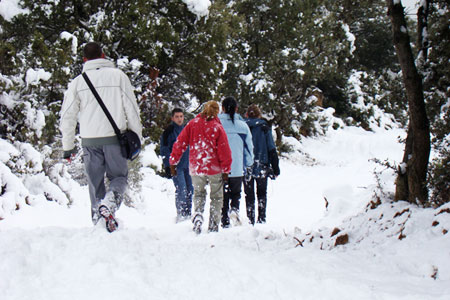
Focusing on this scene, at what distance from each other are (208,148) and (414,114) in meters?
2.43

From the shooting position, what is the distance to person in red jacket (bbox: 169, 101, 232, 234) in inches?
200

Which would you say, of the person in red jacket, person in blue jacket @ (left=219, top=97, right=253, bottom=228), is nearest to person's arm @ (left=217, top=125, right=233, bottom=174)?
the person in red jacket

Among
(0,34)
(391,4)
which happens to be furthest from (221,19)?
(391,4)

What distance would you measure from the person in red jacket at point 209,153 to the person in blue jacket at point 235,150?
0.59 meters

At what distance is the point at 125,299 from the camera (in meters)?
2.63

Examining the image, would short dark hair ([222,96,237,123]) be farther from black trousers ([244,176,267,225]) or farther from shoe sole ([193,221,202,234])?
shoe sole ([193,221,202,234])

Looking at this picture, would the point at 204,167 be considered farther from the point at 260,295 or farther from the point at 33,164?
the point at 33,164

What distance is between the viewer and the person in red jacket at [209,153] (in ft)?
16.7

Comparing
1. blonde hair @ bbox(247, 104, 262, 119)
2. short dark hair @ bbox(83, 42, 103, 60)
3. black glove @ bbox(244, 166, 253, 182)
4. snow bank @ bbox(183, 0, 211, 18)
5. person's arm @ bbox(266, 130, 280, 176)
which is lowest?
black glove @ bbox(244, 166, 253, 182)

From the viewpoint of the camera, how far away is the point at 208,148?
5.09m

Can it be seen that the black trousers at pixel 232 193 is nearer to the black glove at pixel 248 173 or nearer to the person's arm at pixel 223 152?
the black glove at pixel 248 173

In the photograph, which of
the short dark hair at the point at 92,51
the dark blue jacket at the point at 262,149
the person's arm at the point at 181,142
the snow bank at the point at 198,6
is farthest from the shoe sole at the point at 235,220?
the snow bank at the point at 198,6

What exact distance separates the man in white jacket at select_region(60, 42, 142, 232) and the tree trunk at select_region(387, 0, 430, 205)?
312cm

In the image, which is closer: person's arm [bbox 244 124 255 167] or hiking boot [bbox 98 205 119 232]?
hiking boot [bbox 98 205 119 232]
